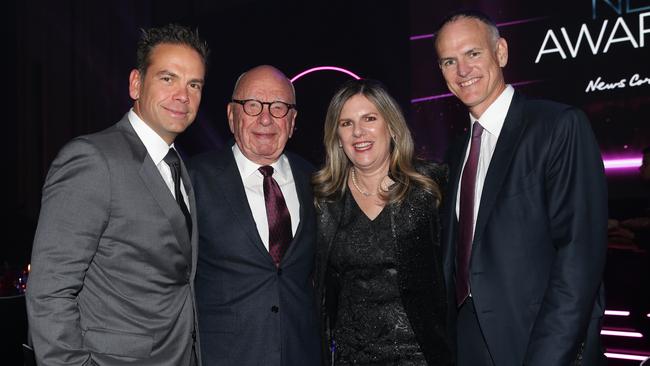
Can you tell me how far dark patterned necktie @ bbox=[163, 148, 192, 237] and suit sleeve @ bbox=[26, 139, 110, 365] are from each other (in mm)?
351

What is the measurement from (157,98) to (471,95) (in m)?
1.20

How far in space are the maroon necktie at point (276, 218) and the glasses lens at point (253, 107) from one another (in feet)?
0.94

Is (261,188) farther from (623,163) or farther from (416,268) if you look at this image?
(623,163)

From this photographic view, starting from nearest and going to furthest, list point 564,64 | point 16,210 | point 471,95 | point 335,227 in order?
point 471,95
point 335,227
point 564,64
point 16,210

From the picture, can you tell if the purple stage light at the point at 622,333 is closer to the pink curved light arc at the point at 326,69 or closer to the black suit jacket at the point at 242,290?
the black suit jacket at the point at 242,290

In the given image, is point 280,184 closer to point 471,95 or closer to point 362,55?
point 471,95

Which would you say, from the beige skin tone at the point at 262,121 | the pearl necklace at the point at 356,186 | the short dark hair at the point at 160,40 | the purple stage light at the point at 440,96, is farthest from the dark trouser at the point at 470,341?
the purple stage light at the point at 440,96

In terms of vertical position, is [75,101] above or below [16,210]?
above

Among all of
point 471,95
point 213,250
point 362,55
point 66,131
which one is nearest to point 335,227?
point 213,250

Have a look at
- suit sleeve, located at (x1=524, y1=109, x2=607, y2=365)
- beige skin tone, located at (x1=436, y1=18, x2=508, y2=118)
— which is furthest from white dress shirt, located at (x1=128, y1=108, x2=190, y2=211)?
suit sleeve, located at (x1=524, y1=109, x2=607, y2=365)

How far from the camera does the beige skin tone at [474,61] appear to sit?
84.8 inches

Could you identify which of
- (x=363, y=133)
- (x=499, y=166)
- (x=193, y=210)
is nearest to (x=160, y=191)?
(x=193, y=210)

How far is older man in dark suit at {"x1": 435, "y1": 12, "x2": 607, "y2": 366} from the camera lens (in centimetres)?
173

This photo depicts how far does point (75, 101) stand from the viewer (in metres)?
8.10
